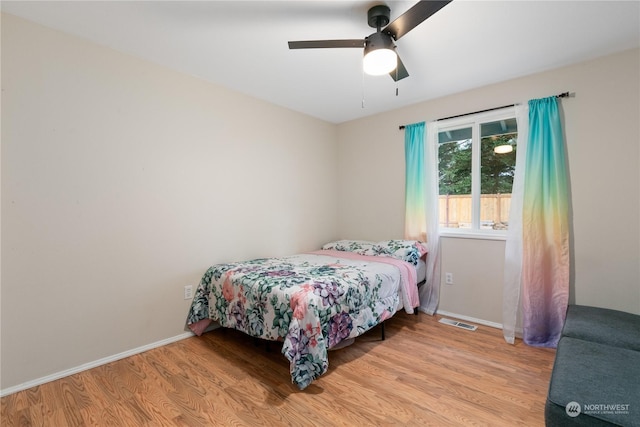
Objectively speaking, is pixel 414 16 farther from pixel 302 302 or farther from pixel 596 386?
pixel 596 386

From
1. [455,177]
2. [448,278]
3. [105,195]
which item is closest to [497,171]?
[455,177]

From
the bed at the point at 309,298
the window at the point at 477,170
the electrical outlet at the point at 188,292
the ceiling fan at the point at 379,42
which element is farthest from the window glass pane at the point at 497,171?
the electrical outlet at the point at 188,292

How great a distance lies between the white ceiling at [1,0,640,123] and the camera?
1.79 metres

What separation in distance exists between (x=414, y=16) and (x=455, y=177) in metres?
2.09

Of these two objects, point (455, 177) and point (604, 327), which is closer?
point (604, 327)

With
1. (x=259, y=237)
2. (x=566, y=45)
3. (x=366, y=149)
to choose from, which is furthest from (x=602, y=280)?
(x=259, y=237)

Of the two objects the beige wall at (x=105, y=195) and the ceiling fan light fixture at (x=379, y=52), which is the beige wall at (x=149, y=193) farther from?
the ceiling fan light fixture at (x=379, y=52)

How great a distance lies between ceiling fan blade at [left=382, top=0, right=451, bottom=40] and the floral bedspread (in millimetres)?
1709

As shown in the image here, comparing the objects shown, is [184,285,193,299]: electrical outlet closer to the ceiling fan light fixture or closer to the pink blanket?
the pink blanket

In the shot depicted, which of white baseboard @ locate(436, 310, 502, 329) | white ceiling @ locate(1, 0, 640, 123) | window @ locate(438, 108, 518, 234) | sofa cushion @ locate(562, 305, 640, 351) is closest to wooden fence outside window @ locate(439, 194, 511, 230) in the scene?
window @ locate(438, 108, 518, 234)

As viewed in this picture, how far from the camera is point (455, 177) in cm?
324

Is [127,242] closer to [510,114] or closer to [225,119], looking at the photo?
[225,119]

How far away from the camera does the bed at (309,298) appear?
6.24 ft

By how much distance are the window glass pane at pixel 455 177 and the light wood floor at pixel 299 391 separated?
1306mm
